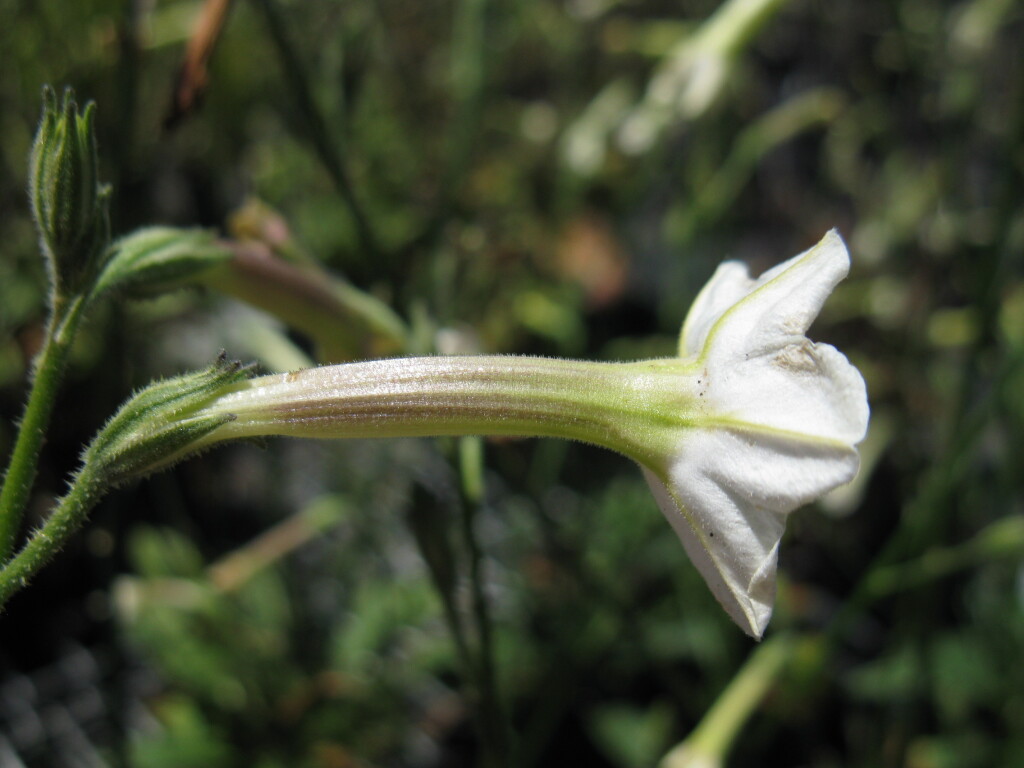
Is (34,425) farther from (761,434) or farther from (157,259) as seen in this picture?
(761,434)

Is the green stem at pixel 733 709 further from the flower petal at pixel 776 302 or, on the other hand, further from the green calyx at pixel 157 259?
the green calyx at pixel 157 259

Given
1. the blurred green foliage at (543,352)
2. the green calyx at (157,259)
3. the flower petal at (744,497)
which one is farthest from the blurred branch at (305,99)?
the flower petal at (744,497)

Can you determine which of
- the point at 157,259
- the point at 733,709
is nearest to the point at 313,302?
the point at 157,259

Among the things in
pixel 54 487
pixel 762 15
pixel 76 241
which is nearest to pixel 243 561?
pixel 54 487

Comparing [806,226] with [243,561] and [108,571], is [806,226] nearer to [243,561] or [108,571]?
[243,561]

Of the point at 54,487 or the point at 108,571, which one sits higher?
the point at 108,571

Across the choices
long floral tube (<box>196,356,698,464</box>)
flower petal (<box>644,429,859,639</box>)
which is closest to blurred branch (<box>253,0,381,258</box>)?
long floral tube (<box>196,356,698,464</box>)

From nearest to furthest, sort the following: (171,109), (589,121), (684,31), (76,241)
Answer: (76,241) → (171,109) → (589,121) → (684,31)

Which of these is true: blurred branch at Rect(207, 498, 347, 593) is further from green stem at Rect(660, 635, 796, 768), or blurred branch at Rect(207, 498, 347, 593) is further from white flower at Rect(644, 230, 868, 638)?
white flower at Rect(644, 230, 868, 638)
